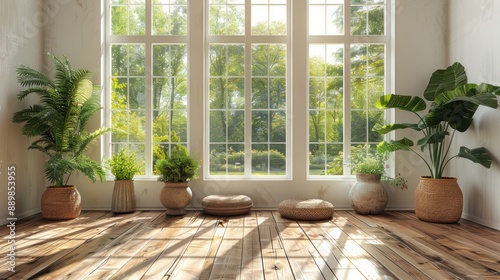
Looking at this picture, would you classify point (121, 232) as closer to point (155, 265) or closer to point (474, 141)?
point (155, 265)

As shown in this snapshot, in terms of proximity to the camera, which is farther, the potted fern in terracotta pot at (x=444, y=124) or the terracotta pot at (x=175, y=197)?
the terracotta pot at (x=175, y=197)

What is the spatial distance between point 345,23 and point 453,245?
3.34 metres

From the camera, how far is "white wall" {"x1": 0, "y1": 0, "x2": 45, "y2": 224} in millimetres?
4109

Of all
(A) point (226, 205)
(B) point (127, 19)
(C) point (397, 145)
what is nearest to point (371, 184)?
(C) point (397, 145)

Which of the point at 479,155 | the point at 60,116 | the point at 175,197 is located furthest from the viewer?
the point at 175,197

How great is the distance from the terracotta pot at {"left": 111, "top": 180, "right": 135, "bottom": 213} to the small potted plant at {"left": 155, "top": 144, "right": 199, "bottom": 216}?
0.46m

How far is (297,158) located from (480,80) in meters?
2.42

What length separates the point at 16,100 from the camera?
14.3 ft

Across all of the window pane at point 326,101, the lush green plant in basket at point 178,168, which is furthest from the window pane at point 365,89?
the lush green plant in basket at point 178,168

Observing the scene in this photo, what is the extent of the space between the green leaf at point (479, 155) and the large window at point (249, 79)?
131 cm

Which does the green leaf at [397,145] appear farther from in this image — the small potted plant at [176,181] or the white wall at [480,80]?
the small potted plant at [176,181]

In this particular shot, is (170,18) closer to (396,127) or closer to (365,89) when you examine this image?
(365,89)

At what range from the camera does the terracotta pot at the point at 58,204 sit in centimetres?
429

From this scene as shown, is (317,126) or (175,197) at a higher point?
(317,126)
